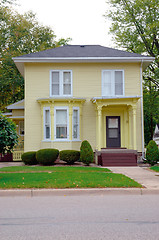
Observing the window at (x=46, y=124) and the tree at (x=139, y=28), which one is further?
the tree at (x=139, y=28)

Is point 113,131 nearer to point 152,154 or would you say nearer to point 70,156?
point 152,154

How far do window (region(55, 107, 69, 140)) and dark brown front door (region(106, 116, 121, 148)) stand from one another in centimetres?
300

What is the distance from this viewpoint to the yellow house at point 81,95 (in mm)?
20547

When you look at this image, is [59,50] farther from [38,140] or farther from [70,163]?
[70,163]

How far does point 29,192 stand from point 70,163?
10.1m

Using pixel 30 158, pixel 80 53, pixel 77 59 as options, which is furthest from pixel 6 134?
pixel 80 53

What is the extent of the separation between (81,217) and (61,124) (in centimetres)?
1410

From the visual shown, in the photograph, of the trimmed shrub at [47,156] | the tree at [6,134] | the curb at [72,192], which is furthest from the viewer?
the trimmed shrub at [47,156]

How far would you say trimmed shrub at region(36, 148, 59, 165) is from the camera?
18594mm

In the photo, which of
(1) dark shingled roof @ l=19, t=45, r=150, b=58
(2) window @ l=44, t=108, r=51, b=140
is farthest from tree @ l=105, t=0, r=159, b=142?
(2) window @ l=44, t=108, r=51, b=140

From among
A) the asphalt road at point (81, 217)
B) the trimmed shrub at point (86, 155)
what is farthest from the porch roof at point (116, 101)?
the asphalt road at point (81, 217)

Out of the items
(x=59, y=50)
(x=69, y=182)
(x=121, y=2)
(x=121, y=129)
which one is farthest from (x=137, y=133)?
(x=121, y=2)

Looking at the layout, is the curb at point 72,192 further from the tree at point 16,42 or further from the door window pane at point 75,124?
the tree at point 16,42

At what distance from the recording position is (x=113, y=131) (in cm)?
2167
